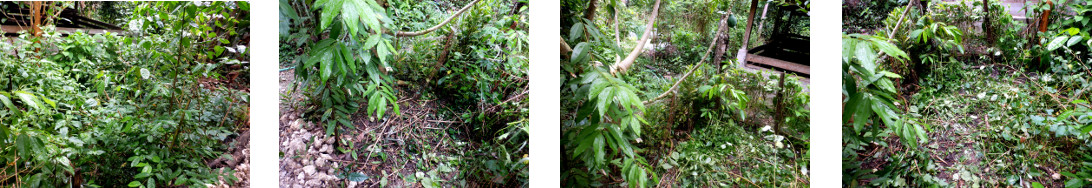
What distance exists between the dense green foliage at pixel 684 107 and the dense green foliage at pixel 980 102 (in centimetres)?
16

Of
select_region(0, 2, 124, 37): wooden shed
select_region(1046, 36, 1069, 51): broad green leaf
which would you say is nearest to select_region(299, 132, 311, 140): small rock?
select_region(0, 2, 124, 37): wooden shed

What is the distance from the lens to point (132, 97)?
1373mm

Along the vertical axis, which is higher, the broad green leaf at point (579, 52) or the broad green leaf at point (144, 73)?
the broad green leaf at point (579, 52)

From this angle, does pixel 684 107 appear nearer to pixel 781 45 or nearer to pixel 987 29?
pixel 781 45

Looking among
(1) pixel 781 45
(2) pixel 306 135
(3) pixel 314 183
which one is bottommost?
(3) pixel 314 183

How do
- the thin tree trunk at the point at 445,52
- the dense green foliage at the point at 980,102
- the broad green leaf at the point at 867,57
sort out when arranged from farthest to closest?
1. the thin tree trunk at the point at 445,52
2. the dense green foliage at the point at 980,102
3. the broad green leaf at the point at 867,57

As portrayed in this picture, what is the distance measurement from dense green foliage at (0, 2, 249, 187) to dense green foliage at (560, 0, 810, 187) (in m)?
0.88

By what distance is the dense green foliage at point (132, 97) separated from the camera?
50.8 inches

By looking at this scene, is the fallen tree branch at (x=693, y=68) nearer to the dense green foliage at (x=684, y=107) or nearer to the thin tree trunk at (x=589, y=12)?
the dense green foliage at (x=684, y=107)

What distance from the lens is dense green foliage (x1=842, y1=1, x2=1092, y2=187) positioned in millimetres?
1259

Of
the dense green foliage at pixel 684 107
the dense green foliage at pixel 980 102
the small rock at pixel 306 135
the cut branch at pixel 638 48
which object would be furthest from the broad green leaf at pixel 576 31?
the small rock at pixel 306 135

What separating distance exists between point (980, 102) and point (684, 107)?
703 millimetres

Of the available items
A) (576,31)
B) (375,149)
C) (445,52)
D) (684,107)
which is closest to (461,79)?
(445,52)

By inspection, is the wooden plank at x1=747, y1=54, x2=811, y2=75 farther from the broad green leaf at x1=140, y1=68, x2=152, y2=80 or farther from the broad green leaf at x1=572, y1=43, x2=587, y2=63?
the broad green leaf at x1=140, y1=68, x2=152, y2=80
